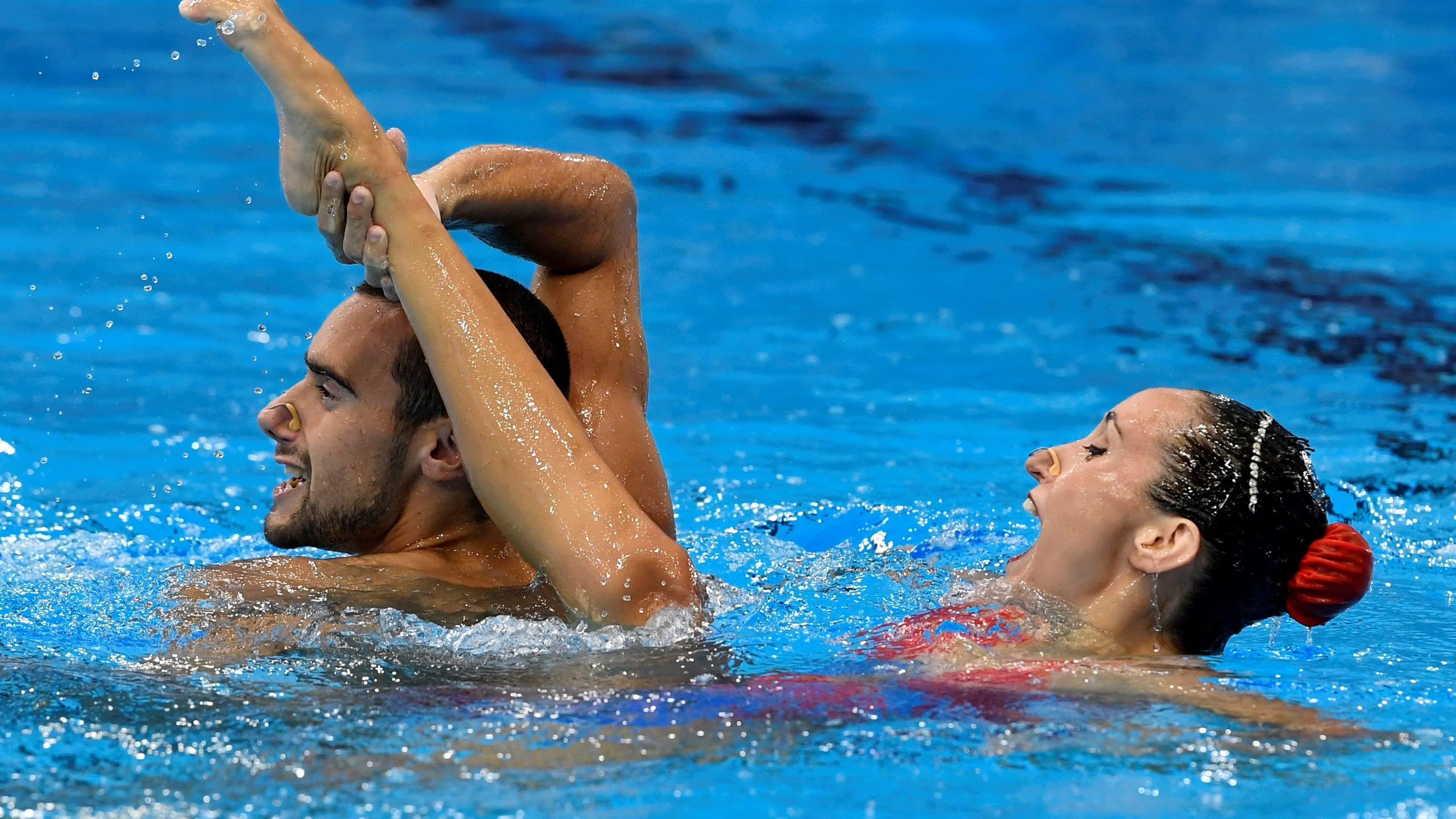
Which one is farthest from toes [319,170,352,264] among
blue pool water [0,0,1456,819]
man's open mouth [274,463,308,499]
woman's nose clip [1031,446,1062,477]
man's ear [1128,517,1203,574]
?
man's ear [1128,517,1203,574]

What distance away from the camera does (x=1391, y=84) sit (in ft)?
32.4

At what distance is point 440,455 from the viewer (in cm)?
312

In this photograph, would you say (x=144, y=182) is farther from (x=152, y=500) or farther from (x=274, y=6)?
(x=274, y=6)

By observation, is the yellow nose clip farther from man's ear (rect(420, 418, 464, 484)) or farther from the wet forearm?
the wet forearm

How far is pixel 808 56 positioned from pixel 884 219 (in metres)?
2.45

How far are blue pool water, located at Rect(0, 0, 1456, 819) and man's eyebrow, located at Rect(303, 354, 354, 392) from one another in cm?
46

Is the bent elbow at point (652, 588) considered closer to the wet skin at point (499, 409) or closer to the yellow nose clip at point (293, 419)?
the wet skin at point (499, 409)

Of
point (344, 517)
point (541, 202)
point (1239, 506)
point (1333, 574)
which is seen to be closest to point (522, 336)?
point (541, 202)

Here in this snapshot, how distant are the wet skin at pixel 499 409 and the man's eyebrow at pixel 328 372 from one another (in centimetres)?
37

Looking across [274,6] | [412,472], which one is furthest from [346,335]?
[274,6]

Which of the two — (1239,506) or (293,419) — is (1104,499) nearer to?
(1239,506)

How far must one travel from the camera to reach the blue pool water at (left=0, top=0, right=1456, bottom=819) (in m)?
2.52

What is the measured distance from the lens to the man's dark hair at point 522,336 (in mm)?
3066

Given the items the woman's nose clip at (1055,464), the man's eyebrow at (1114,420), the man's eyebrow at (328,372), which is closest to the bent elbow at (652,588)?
the man's eyebrow at (328,372)
